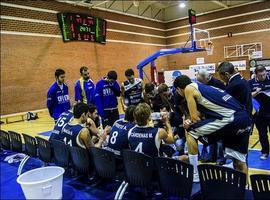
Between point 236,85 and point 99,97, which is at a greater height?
point 236,85

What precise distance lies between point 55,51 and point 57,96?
7574mm

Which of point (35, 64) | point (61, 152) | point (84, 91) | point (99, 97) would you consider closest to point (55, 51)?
point (35, 64)

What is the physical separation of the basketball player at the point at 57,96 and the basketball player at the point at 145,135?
2.95 m

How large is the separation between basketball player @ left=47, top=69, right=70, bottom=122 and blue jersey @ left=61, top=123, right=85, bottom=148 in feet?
6.47

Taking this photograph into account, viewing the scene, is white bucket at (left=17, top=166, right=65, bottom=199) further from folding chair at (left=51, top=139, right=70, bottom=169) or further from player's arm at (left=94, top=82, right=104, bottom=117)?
player's arm at (left=94, top=82, right=104, bottom=117)

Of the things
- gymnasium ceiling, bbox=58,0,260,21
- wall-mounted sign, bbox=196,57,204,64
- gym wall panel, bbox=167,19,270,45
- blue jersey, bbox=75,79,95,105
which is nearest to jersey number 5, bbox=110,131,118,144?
blue jersey, bbox=75,79,95,105

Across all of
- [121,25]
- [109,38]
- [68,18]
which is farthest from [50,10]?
[121,25]

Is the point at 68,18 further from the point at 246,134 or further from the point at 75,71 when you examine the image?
the point at 246,134

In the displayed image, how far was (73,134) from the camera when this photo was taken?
344cm

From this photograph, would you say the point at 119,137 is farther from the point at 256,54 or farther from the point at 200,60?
the point at 200,60

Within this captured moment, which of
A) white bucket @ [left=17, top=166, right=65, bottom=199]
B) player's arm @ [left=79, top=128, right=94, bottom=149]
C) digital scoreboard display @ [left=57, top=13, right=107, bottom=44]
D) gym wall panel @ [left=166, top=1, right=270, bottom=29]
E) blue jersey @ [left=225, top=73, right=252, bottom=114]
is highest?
gym wall panel @ [left=166, top=1, right=270, bottom=29]

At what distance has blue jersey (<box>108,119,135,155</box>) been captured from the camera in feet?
10.0

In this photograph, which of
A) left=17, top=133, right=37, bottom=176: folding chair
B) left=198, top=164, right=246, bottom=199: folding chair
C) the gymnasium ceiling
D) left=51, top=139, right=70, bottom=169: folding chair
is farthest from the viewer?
the gymnasium ceiling

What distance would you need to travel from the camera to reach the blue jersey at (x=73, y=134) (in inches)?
133
